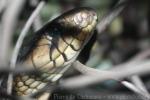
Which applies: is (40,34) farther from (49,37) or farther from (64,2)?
(64,2)

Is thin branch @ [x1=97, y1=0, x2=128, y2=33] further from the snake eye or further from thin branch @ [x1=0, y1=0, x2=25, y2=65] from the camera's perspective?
thin branch @ [x1=0, y1=0, x2=25, y2=65]

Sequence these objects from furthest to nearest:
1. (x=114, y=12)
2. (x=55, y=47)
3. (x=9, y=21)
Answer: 1. (x=55, y=47)
2. (x=114, y=12)
3. (x=9, y=21)

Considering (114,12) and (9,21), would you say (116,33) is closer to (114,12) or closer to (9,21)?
(114,12)

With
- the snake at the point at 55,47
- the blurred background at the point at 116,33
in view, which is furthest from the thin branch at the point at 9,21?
the blurred background at the point at 116,33

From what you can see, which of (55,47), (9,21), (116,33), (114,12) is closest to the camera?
(9,21)

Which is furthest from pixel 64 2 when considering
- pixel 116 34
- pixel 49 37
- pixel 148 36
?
pixel 49 37

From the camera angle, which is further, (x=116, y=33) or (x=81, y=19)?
(x=116, y=33)

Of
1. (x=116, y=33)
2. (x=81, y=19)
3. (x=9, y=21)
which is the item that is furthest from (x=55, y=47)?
(x=116, y=33)

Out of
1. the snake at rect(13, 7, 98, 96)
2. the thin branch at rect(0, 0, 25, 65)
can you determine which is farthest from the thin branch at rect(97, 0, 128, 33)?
the thin branch at rect(0, 0, 25, 65)
